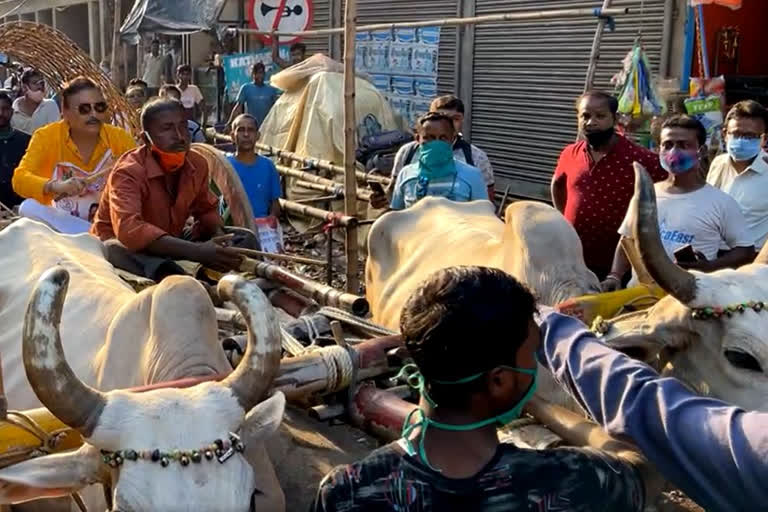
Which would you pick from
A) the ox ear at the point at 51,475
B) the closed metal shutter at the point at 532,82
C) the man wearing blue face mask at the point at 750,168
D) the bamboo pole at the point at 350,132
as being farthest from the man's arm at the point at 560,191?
the closed metal shutter at the point at 532,82

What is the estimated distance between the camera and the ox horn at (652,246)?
2.54 m

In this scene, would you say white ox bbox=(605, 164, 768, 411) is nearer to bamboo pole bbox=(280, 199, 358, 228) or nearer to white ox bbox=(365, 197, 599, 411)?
white ox bbox=(365, 197, 599, 411)

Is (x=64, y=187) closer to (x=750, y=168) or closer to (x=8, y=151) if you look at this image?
(x=8, y=151)

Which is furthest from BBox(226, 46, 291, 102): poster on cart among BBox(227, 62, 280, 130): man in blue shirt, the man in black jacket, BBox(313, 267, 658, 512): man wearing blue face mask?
BBox(313, 267, 658, 512): man wearing blue face mask

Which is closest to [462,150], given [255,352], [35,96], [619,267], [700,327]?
[619,267]

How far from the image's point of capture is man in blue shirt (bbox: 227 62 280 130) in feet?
40.2

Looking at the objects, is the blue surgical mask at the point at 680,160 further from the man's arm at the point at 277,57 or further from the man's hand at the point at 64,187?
the man's arm at the point at 277,57

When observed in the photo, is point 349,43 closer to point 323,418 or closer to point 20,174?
point 20,174

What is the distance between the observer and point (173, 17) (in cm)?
1226

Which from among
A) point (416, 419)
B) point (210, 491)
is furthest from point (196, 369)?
point (416, 419)

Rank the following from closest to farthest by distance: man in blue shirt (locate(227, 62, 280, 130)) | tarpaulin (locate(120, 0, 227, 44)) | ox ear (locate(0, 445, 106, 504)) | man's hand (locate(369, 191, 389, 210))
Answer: ox ear (locate(0, 445, 106, 504)) → man's hand (locate(369, 191, 389, 210)) → tarpaulin (locate(120, 0, 227, 44)) → man in blue shirt (locate(227, 62, 280, 130))

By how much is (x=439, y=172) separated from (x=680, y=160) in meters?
1.75

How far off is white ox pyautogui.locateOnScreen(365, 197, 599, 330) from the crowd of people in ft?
0.99

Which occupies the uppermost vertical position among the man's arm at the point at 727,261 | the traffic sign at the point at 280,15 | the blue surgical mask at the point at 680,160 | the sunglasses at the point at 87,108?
the traffic sign at the point at 280,15
